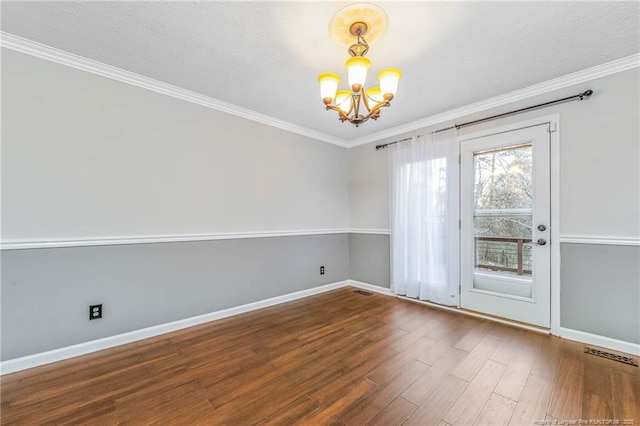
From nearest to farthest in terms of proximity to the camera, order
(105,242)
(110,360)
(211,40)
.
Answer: (211,40), (110,360), (105,242)

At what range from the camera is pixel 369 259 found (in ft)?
14.5

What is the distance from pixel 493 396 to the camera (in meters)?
1.78

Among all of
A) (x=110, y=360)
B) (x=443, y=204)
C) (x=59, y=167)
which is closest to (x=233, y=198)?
(x=59, y=167)

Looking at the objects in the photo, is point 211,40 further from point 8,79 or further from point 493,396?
point 493,396

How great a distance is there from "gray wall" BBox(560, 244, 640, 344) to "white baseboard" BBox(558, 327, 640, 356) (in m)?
0.04

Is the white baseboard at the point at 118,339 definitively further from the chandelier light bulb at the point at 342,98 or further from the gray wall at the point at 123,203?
the chandelier light bulb at the point at 342,98

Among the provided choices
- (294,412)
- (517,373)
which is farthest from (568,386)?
(294,412)

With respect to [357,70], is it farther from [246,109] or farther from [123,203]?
[123,203]

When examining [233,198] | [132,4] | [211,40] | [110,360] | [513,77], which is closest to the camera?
[132,4]

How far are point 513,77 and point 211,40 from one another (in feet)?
9.23

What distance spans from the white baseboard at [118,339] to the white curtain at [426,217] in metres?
1.84

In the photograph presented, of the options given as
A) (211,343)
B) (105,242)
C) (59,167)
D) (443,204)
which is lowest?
(211,343)

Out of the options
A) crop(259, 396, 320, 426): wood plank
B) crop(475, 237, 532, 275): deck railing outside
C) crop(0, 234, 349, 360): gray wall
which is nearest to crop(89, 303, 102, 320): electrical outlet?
crop(0, 234, 349, 360): gray wall

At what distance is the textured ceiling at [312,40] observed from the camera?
1.77 meters
